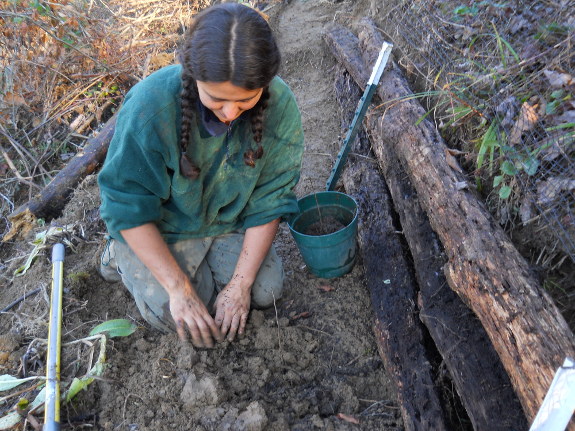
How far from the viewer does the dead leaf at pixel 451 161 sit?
7.68 ft

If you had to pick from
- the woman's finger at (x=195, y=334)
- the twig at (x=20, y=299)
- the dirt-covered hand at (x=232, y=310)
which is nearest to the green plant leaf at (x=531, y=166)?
the dirt-covered hand at (x=232, y=310)

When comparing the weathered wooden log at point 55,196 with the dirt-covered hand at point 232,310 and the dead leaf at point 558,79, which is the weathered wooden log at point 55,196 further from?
the dead leaf at point 558,79

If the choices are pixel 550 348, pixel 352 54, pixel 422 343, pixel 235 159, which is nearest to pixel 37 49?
pixel 352 54

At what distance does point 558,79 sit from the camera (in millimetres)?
2227

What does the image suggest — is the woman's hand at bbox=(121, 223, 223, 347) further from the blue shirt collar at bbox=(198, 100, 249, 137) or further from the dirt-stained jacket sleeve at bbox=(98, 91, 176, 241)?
the blue shirt collar at bbox=(198, 100, 249, 137)

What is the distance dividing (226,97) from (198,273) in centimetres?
108

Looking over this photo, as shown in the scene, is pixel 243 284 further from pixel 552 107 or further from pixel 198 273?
pixel 552 107


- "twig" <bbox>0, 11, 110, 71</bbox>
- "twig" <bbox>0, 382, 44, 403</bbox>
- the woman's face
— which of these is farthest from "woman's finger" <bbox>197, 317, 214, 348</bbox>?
"twig" <bbox>0, 11, 110, 71</bbox>

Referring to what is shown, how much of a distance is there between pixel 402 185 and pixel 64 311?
1.89m

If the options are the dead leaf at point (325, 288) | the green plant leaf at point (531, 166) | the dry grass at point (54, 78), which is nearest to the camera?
the green plant leaf at point (531, 166)

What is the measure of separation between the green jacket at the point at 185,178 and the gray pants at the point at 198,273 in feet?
0.27

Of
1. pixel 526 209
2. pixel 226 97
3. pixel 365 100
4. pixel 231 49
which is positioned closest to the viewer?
pixel 231 49

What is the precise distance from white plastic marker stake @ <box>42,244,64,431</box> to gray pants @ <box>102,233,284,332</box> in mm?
272

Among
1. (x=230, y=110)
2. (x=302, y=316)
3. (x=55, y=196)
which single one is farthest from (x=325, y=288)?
(x=55, y=196)
